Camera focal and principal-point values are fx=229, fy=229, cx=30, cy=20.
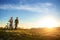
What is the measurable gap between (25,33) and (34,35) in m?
0.56

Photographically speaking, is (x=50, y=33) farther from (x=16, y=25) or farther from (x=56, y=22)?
(x=16, y=25)

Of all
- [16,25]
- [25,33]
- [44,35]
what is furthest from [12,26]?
[44,35]

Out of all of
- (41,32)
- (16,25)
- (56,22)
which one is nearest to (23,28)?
(16,25)

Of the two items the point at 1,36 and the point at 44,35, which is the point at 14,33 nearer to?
the point at 1,36

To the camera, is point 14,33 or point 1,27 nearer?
point 14,33

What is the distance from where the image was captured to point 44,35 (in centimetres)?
1219

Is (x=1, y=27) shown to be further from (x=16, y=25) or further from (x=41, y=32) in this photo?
(x=41, y=32)

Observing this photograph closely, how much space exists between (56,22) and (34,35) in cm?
136

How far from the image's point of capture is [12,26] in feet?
45.9

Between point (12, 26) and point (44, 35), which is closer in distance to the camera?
point (44, 35)

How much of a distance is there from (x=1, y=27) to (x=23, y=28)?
1296 millimetres

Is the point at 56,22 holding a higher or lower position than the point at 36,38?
higher

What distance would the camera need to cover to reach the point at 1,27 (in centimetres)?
1349

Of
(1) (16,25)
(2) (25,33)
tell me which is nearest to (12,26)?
(1) (16,25)
